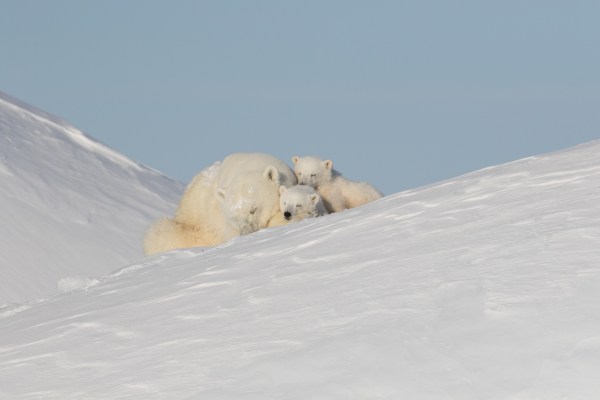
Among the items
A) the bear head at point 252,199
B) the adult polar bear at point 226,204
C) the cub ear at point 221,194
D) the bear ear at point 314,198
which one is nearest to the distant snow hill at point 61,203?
the adult polar bear at point 226,204

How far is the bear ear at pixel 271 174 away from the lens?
428 inches

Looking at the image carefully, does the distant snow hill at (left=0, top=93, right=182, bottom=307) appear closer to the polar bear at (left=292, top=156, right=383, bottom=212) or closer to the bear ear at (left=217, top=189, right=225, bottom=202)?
the bear ear at (left=217, top=189, right=225, bottom=202)

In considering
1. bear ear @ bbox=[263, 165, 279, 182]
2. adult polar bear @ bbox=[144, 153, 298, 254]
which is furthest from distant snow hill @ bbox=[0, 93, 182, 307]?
bear ear @ bbox=[263, 165, 279, 182]

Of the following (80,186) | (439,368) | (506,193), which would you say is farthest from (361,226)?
(80,186)

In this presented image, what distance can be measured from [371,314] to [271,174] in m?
6.23

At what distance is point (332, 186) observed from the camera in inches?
434

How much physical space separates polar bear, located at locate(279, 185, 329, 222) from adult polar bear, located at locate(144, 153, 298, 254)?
36 cm

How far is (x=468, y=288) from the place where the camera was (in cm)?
476

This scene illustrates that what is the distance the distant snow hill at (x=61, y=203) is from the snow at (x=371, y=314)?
8.74 m

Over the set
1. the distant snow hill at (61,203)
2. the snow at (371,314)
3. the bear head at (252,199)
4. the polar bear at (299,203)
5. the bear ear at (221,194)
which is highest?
the distant snow hill at (61,203)

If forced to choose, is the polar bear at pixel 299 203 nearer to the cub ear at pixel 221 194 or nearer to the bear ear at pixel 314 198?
the bear ear at pixel 314 198

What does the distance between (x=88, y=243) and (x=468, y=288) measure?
1263 cm

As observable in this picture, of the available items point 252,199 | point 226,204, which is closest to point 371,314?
point 252,199

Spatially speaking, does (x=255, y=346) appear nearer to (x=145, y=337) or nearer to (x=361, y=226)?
(x=145, y=337)
